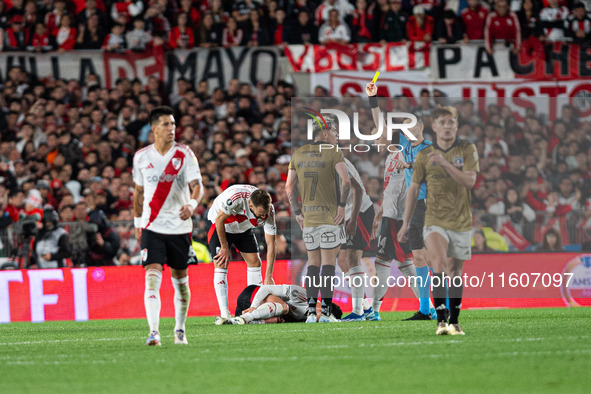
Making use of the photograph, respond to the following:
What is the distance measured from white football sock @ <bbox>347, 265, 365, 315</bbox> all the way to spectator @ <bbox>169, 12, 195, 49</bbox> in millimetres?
9291

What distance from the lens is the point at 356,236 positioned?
1328 cm

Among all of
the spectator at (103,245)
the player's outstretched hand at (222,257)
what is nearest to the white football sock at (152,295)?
the player's outstretched hand at (222,257)

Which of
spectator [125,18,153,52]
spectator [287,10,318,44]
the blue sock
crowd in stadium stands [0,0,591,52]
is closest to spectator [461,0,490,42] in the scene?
crowd in stadium stands [0,0,591,52]

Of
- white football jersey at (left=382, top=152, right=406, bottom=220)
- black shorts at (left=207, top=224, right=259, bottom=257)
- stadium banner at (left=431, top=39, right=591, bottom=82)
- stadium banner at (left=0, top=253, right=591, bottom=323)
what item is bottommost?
stadium banner at (left=0, top=253, right=591, bottom=323)

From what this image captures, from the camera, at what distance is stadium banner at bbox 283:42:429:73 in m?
20.0

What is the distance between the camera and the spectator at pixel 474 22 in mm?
20781

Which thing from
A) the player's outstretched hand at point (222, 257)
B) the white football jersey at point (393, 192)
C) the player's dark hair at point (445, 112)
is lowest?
the player's outstretched hand at point (222, 257)

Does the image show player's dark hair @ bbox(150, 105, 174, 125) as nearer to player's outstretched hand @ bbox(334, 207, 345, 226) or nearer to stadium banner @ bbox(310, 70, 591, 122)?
player's outstretched hand @ bbox(334, 207, 345, 226)

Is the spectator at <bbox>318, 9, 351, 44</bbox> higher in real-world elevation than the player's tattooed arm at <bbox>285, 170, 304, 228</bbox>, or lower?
higher

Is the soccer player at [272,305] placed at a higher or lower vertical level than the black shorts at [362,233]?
lower

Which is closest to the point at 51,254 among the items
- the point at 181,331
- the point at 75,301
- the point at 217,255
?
the point at 75,301

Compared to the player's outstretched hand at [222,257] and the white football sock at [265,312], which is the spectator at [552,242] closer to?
the white football sock at [265,312]

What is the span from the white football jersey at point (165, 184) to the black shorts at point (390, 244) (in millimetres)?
4623

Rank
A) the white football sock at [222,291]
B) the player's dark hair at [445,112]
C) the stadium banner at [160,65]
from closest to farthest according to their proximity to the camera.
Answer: the player's dark hair at [445,112] → the white football sock at [222,291] → the stadium banner at [160,65]
